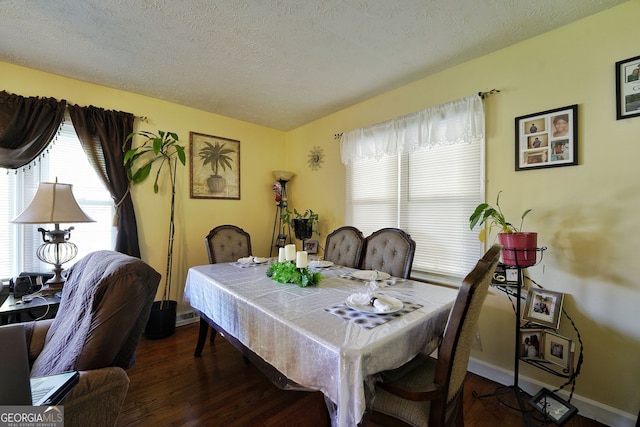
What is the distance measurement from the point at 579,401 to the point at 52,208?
376cm

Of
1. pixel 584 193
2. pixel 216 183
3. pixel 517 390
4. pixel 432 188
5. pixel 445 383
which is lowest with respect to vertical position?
pixel 517 390

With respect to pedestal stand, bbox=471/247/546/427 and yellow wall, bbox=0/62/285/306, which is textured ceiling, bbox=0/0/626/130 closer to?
yellow wall, bbox=0/62/285/306

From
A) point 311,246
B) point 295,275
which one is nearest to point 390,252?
point 295,275

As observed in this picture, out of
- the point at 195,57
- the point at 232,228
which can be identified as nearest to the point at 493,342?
the point at 232,228

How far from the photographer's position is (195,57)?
2.16 metres

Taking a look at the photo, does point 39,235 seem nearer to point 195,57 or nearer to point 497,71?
point 195,57

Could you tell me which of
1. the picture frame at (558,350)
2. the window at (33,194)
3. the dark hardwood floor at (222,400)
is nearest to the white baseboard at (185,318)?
the dark hardwood floor at (222,400)

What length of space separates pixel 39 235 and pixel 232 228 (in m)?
1.68

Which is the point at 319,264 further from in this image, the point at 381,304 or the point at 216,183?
the point at 216,183

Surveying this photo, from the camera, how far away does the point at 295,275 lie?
179 cm

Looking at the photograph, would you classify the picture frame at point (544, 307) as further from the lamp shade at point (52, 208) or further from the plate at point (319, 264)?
the lamp shade at point (52, 208)

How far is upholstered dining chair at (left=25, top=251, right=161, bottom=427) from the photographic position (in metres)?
0.95

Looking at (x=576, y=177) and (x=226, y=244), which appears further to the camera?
(x=226, y=244)

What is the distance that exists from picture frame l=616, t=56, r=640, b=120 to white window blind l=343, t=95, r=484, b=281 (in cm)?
74
